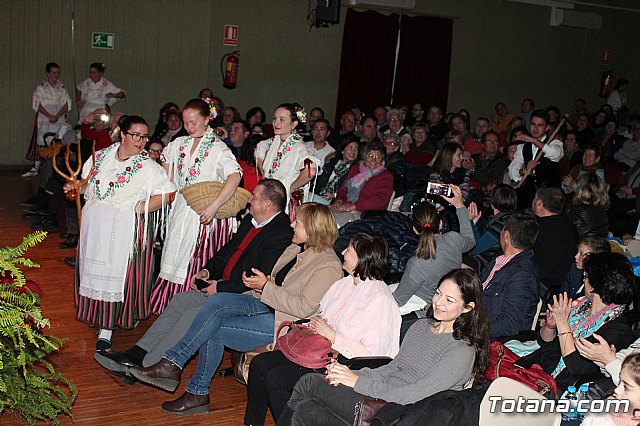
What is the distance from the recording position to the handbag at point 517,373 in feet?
9.65

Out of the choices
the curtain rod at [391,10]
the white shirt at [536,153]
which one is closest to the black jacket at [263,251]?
the white shirt at [536,153]

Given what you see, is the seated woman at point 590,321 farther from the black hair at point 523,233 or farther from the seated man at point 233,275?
the seated man at point 233,275

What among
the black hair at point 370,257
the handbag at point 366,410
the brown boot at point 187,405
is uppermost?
the black hair at point 370,257

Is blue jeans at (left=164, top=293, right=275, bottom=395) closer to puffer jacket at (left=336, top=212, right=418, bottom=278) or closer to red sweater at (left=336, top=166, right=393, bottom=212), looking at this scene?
puffer jacket at (left=336, top=212, right=418, bottom=278)

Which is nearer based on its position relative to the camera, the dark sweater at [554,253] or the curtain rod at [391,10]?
the dark sweater at [554,253]

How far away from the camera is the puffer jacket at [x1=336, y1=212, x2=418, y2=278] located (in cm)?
473

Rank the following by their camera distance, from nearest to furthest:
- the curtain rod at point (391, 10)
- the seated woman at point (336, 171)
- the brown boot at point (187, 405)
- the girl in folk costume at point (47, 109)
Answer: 1. the brown boot at point (187, 405)
2. the seated woman at point (336, 171)
3. the girl in folk costume at point (47, 109)
4. the curtain rod at point (391, 10)

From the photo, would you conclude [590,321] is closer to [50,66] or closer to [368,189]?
[368,189]

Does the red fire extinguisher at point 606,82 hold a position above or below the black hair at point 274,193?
above

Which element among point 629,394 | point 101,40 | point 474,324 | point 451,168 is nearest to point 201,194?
point 474,324

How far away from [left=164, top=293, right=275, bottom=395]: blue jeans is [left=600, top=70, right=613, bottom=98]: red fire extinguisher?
11658mm

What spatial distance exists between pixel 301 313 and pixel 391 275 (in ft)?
3.08

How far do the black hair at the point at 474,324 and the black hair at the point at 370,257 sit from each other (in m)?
0.53

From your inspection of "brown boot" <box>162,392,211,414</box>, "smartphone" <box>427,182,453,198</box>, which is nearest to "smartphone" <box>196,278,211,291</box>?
"brown boot" <box>162,392,211,414</box>
